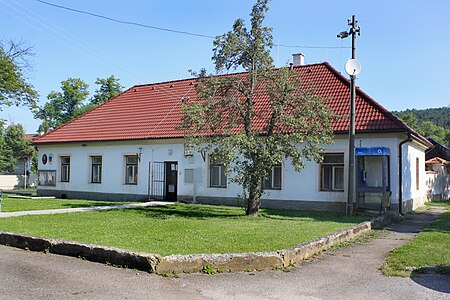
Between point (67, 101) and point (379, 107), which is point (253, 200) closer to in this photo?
point (379, 107)

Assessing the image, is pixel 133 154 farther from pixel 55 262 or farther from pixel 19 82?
pixel 55 262

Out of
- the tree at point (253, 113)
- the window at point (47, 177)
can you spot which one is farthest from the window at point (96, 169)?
the tree at point (253, 113)

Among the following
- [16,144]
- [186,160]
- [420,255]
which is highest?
[16,144]

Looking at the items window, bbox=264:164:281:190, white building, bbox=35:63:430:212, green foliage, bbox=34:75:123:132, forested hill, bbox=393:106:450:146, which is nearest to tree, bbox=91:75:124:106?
green foliage, bbox=34:75:123:132

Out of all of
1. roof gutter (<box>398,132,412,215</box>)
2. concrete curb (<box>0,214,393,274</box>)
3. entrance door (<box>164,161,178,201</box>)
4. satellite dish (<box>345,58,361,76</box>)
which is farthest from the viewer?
entrance door (<box>164,161,178,201</box>)

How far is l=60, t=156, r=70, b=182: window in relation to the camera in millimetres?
27422

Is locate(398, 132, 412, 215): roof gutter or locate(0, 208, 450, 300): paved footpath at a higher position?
locate(398, 132, 412, 215): roof gutter

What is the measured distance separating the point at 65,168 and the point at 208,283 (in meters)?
22.6

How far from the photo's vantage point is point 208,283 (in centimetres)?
721

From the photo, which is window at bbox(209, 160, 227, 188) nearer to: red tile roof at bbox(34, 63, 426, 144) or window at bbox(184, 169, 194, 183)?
window at bbox(184, 169, 194, 183)

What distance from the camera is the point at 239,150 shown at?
14984mm

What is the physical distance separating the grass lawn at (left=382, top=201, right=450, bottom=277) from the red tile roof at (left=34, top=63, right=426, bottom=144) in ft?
22.6

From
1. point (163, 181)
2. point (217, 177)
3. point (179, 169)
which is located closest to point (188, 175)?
point (179, 169)

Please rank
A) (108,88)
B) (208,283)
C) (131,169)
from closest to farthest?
(208,283) → (131,169) → (108,88)
